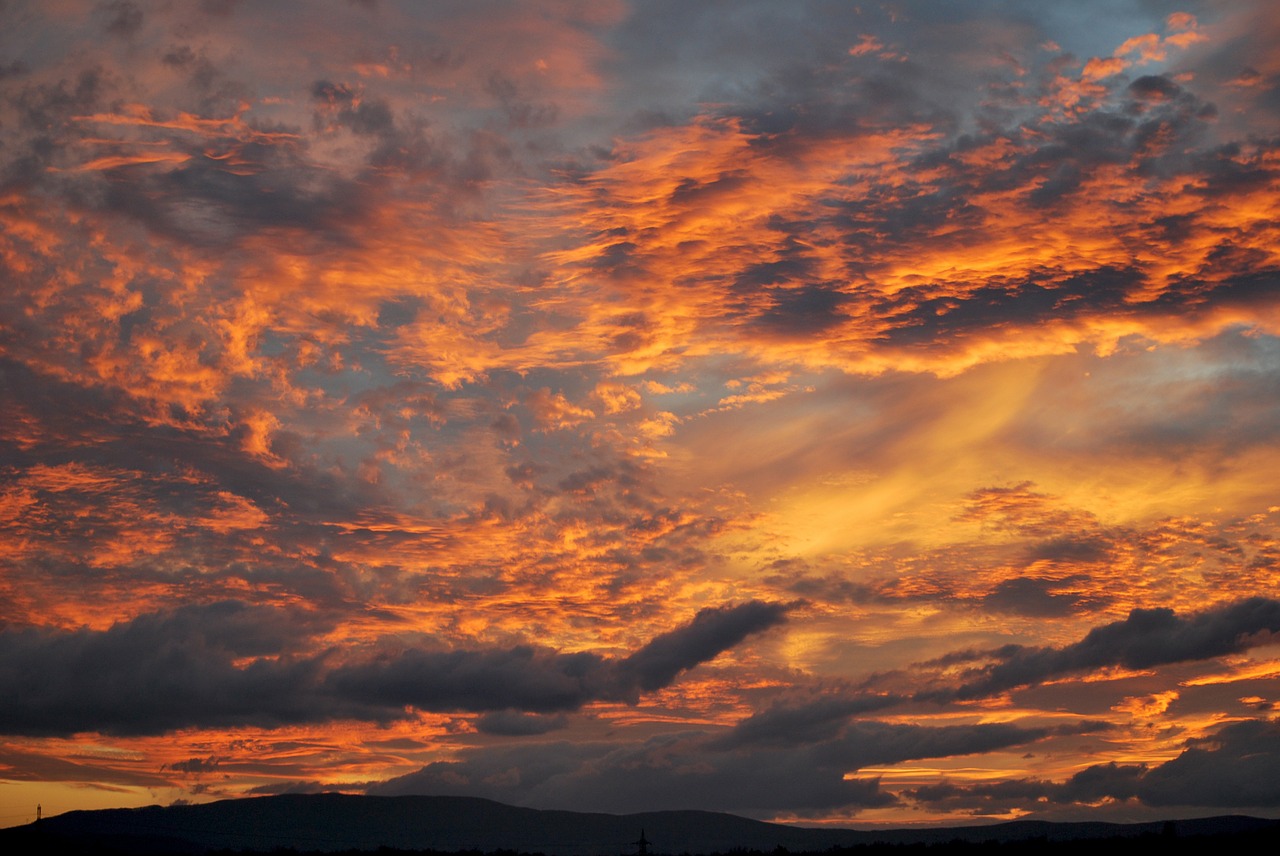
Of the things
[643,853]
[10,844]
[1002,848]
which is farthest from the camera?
[10,844]

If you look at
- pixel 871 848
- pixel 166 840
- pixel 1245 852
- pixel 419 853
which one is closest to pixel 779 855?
pixel 871 848

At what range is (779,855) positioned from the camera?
274ft

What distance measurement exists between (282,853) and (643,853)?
27196 mm

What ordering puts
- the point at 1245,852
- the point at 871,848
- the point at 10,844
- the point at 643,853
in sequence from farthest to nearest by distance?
the point at 10,844 → the point at 643,853 → the point at 871,848 → the point at 1245,852

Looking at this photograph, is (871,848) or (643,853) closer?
(871,848)

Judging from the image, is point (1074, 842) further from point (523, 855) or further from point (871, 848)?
point (523, 855)

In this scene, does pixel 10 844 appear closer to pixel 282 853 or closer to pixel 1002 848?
pixel 282 853

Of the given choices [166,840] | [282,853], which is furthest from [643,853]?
[166,840]

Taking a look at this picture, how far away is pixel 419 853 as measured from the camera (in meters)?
85.1

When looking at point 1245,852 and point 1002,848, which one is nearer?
point 1245,852

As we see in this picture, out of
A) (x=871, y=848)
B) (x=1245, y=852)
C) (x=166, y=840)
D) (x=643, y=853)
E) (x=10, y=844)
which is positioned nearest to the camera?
(x=1245, y=852)

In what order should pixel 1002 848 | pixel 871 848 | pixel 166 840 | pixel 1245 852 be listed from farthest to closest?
pixel 166 840 < pixel 871 848 < pixel 1002 848 < pixel 1245 852

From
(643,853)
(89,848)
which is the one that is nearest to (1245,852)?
(643,853)

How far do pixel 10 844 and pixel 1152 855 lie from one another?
288 feet
